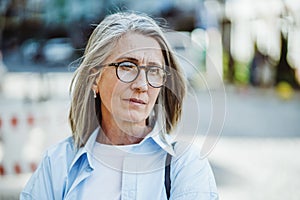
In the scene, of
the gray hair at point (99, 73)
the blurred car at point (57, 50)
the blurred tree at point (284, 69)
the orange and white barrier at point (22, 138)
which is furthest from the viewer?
the blurred car at point (57, 50)

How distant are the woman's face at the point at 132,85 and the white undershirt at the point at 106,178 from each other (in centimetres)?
12

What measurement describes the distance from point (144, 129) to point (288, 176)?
18.0 feet

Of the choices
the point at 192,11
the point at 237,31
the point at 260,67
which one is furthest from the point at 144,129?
the point at 192,11

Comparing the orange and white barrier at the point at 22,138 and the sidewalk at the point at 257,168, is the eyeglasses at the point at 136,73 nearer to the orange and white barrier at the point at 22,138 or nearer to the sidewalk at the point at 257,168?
the sidewalk at the point at 257,168

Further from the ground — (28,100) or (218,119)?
(218,119)

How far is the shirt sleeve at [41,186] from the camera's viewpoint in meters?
2.08

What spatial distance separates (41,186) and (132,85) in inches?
17.2

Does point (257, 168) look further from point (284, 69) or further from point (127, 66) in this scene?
point (284, 69)

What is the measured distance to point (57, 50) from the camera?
29.2 meters

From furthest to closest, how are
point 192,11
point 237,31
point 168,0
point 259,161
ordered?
point 168,0, point 192,11, point 237,31, point 259,161

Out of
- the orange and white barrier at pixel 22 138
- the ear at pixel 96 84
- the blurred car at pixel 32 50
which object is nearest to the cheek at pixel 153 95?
the ear at pixel 96 84

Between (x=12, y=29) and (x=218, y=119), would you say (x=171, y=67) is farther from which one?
(x=12, y=29)

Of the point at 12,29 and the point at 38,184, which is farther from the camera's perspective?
the point at 12,29

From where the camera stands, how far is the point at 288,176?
7309 millimetres
